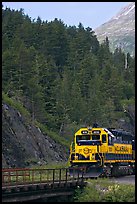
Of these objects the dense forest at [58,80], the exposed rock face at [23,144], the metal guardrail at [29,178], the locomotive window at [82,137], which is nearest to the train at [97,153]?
the locomotive window at [82,137]

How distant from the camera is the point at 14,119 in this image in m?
48.5

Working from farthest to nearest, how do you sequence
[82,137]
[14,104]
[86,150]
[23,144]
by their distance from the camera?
1. [14,104]
2. [23,144]
3. [82,137]
4. [86,150]

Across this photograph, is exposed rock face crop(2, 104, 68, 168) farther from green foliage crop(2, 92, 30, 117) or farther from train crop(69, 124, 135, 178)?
train crop(69, 124, 135, 178)

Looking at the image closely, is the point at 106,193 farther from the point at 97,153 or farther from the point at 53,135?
the point at 53,135

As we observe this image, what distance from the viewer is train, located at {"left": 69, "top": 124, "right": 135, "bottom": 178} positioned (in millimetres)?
34000

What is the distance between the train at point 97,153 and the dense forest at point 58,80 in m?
21.7

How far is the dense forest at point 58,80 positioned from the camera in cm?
5841

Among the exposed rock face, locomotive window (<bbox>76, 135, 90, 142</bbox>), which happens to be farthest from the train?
the exposed rock face

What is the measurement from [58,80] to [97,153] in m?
35.9

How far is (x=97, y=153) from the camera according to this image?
114 ft

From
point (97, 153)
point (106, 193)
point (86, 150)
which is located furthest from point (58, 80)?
point (106, 193)

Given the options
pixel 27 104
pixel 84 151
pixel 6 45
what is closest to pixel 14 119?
pixel 27 104

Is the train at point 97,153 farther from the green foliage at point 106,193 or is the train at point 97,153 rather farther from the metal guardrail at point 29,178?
the green foliage at point 106,193

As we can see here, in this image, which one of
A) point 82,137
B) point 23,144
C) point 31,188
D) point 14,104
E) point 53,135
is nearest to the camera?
point 31,188
